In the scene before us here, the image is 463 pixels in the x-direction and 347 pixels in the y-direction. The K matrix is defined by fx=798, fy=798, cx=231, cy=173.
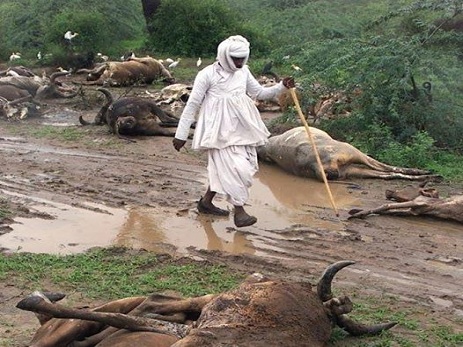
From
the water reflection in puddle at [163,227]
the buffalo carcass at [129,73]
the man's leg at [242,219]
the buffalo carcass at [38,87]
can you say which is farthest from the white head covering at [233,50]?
the buffalo carcass at [129,73]

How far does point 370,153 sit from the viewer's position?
1054 cm

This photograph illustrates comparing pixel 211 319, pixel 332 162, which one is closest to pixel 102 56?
pixel 332 162

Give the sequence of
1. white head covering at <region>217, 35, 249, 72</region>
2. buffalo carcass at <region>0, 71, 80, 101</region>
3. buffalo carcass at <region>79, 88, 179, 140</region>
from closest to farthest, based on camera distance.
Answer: white head covering at <region>217, 35, 249, 72</region>
buffalo carcass at <region>79, 88, 179, 140</region>
buffalo carcass at <region>0, 71, 80, 101</region>

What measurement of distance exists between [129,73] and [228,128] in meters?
10.4

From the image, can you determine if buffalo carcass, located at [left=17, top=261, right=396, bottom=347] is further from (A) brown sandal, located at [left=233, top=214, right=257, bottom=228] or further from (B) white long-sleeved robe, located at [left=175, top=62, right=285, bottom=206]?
(B) white long-sleeved robe, located at [left=175, top=62, right=285, bottom=206]

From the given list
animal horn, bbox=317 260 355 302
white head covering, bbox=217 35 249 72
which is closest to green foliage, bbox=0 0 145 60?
white head covering, bbox=217 35 249 72

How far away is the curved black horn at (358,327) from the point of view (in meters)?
4.52

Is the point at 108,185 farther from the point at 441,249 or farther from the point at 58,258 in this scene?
the point at 441,249

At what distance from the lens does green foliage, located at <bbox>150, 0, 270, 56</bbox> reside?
21.9 metres

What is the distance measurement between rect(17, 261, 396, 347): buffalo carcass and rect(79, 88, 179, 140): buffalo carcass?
7577 millimetres

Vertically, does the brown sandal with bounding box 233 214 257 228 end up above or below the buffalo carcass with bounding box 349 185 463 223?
below

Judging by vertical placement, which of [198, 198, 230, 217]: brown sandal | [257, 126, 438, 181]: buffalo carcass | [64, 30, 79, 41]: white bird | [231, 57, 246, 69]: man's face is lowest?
[198, 198, 230, 217]: brown sandal

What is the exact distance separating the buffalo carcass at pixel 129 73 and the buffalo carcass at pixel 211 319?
1338 centimetres

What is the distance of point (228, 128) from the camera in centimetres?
748
